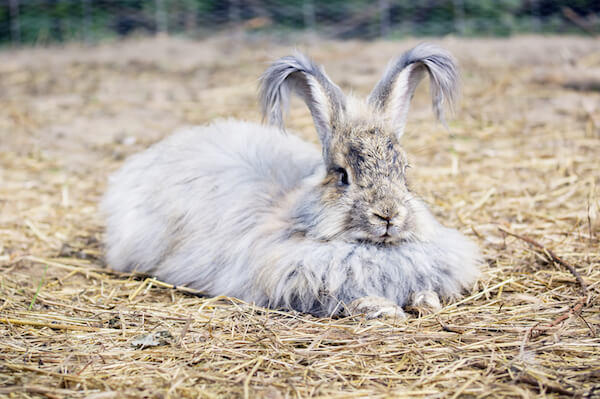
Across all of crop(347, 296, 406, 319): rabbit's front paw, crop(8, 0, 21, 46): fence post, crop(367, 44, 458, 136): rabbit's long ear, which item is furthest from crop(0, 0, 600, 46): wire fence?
crop(347, 296, 406, 319): rabbit's front paw

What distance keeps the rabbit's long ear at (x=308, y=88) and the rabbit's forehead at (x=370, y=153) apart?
16 centimetres

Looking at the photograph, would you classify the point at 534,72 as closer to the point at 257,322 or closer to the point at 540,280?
the point at 540,280

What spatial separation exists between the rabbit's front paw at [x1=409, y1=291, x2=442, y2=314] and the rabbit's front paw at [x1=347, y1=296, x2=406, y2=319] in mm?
99

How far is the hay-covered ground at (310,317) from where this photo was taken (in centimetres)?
228

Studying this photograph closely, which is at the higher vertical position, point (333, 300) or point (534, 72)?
point (534, 72)

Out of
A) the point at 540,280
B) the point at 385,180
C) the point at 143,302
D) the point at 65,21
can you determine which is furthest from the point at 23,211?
the point at 65,21

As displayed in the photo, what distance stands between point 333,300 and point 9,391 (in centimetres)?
146

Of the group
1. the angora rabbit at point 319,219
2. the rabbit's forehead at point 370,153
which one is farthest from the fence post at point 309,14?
the rabbit's forehead at point 370,153

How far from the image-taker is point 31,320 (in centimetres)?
288

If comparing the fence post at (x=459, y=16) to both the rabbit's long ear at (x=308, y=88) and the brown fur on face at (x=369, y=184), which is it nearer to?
the rabbit's long ear at (x=308, y=88)

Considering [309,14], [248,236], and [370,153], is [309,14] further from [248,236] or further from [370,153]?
[370,153]

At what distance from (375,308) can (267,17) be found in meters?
13.0

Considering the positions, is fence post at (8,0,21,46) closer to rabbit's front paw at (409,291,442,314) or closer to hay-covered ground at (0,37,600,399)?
hay-covered ground at (0,37,600,399)

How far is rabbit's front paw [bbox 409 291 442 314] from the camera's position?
299 centimetres
